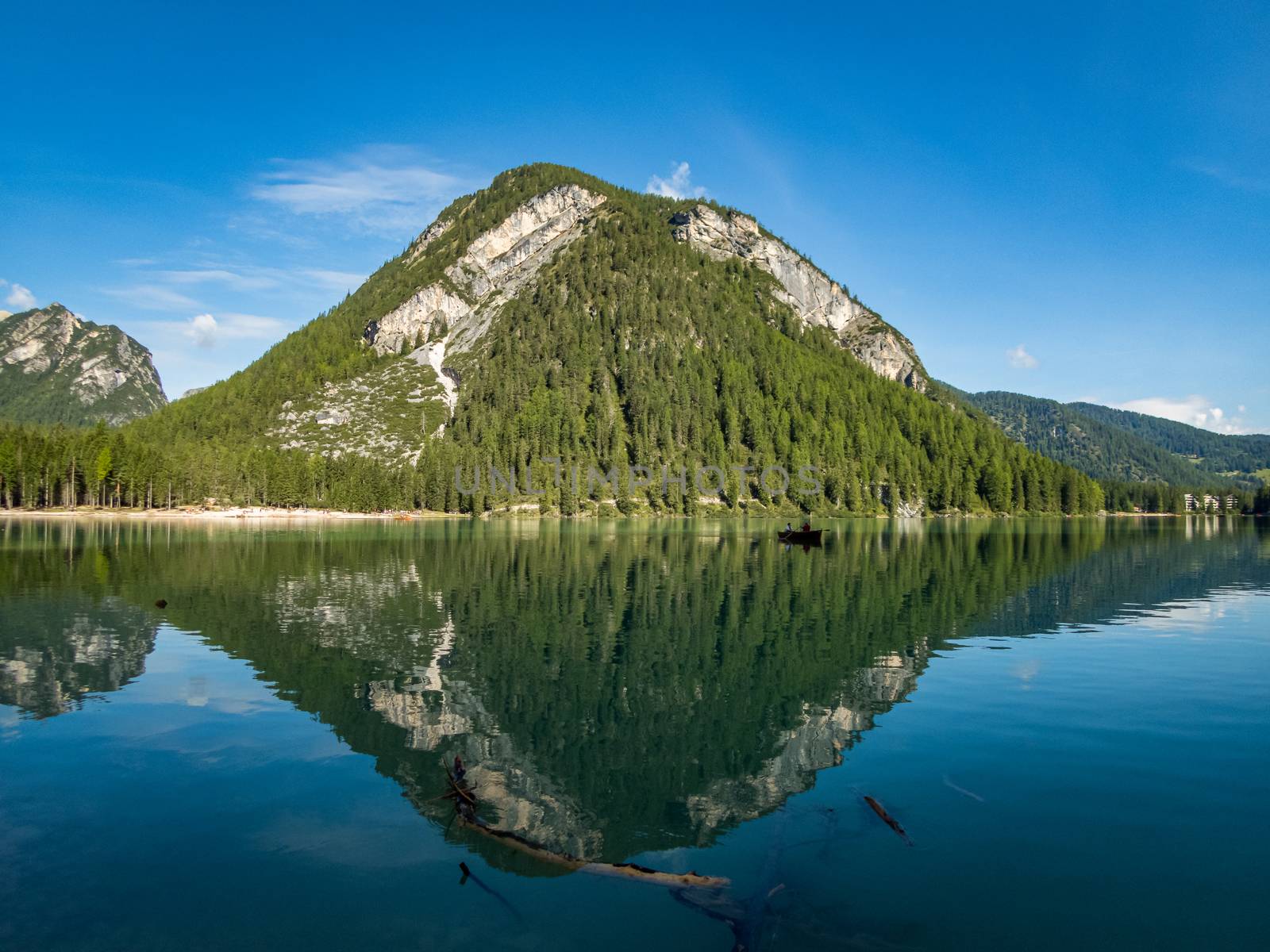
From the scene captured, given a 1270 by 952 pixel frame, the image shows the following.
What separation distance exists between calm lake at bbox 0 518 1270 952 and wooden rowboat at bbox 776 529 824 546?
56.0 meters

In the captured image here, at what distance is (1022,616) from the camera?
4406 cm

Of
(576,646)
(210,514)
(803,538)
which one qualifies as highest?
(210,514)

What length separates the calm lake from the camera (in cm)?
1255

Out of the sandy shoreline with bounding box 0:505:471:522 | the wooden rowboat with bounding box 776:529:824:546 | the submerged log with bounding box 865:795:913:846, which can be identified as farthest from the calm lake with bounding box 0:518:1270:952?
the sandy shoreline with bounding box 0:505:471:522

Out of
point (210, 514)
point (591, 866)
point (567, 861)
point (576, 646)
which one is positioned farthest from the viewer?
point (210, 514)

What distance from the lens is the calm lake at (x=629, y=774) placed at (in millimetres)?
12547

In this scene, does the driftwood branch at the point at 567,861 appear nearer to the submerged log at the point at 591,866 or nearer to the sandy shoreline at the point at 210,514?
the submerged log at the point at 591,866

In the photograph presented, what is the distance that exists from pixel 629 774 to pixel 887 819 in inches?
251

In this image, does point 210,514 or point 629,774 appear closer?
point 629,774

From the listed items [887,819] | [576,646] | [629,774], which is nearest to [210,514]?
[576,646]

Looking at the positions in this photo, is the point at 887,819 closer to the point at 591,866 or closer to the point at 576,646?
the point at 591,866

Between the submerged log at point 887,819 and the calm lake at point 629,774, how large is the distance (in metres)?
0.16

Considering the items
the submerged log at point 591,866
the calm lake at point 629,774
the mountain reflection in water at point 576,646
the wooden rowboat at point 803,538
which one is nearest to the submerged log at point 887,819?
the calm lake at point 629,774

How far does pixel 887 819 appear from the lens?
620 inches
